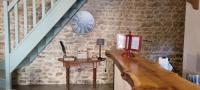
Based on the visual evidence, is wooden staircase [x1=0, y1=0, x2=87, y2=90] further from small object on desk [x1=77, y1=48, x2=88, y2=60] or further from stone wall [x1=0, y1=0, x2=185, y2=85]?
small object on desk [x1=77, y1=48, x2=88, y2=60]

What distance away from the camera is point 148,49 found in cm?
661

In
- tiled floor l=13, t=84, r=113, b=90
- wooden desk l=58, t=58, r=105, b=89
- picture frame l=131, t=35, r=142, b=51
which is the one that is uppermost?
picture frame l=131, t=35, r=142, b=51

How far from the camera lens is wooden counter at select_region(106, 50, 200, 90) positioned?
1724 mm

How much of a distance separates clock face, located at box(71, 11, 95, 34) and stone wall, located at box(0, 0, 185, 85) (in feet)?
0.33

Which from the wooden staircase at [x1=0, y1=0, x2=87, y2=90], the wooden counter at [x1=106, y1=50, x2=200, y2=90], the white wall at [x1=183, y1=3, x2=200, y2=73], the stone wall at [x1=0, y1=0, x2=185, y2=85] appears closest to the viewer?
the wooden counter at [x1=106, y1=50, x2=200, y2=90]

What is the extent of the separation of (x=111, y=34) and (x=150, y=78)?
4574 millimetres

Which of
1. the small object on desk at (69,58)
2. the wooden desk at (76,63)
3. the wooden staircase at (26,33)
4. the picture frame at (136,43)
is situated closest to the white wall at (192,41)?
the picture frame at (136,43)

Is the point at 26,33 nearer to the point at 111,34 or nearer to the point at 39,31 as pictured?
the point at 39,31

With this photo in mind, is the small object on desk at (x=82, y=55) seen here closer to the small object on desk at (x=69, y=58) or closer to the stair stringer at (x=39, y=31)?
the small object on desk at (x=69, y=58)

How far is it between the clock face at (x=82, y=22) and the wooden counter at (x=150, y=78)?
146 inches

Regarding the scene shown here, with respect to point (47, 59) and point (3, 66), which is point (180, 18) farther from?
point (3, 66)

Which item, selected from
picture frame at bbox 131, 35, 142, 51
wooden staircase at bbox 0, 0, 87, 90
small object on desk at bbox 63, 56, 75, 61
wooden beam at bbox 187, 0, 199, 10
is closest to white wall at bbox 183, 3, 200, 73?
wooden beam at bbox 187, 0, 199, 10

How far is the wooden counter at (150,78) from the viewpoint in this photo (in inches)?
67.9

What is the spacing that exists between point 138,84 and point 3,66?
15.3 ft
